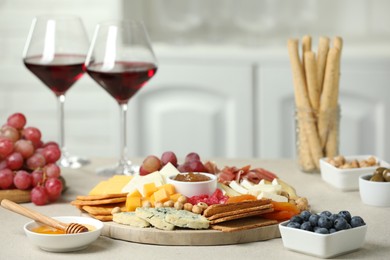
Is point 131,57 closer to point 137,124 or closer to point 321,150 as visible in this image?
point 321,150

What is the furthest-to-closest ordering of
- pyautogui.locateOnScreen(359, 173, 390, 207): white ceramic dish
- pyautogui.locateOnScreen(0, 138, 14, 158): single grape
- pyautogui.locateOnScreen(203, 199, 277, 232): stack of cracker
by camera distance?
pyautogui.locateOnScreen(0, 138, 14, 158): single grape < pyautogui.locateOnScreen(359, 173, 390, 207): white ceramic dish < pyautogui.locateOnScreen(203, 199, 277, 232): stack of cracker

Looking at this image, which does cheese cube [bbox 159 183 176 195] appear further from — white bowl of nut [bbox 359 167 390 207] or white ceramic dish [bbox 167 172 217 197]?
white bowl of nut [bbox 359 167 390 207]

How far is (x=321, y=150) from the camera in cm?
201

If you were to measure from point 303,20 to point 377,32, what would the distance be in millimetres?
310

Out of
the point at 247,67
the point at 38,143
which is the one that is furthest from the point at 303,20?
the point at 38,143

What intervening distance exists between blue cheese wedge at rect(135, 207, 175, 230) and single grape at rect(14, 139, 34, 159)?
41cm

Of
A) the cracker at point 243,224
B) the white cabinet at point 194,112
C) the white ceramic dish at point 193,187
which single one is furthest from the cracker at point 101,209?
the white cabinet at point 194,112

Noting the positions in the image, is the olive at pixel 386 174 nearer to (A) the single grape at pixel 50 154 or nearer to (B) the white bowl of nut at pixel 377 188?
(B) the white bowl of nut at pixel 377 188

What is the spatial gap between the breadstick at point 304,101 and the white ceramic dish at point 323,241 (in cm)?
61

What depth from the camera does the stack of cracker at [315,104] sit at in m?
1.98

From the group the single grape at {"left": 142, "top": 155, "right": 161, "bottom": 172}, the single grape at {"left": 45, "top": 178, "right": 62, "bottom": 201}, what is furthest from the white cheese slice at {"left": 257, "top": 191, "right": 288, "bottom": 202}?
the single grape at {"left": 45, "top": 178, "right": 62, "bottom": 201}

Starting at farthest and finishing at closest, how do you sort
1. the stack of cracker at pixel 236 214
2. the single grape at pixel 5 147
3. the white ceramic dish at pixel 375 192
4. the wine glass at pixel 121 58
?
the wine glass at pixel 121 58
the single grape at pixel 5 147
the white ceramic dish at pixel 375 192
the stack of cracker at pixel 236 214

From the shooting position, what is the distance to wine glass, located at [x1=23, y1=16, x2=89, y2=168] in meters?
2.05

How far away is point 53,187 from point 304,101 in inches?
24.2
